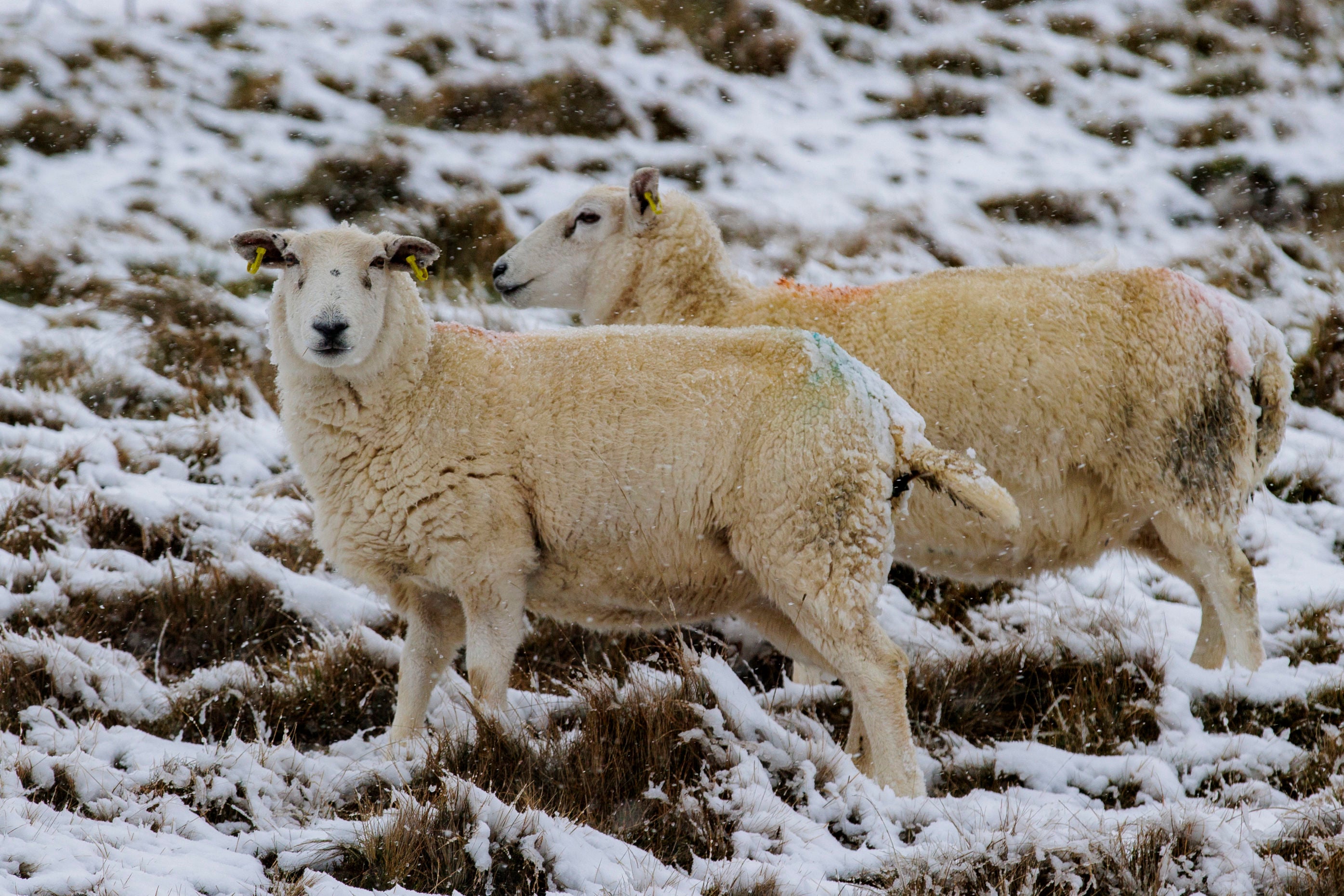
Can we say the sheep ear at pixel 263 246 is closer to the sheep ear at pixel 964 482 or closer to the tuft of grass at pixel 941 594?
the sheep ear at pixel 964 482

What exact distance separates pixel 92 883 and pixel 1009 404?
10.7 feet

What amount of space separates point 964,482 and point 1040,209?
7.50 metres

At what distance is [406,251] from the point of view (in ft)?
13.2

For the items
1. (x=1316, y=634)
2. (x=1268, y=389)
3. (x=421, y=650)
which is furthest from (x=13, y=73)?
(x=1316, y=634)

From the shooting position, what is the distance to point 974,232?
9781 mm

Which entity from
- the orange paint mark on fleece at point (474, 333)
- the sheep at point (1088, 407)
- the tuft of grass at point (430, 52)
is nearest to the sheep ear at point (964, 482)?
the sheep at point (1088, 407)

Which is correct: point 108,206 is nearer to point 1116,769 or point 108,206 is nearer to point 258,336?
point 258,336

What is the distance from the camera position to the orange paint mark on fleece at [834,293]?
15.8ft

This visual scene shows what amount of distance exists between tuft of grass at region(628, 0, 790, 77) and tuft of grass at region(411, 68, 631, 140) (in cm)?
179

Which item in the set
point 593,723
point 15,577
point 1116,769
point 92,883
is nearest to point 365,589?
point 15,577

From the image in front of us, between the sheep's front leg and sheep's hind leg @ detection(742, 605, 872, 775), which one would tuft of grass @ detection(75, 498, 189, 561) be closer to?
the sheep's front leg

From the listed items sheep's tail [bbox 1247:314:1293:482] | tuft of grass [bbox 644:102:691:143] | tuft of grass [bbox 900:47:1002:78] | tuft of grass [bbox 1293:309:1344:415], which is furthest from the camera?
tuft of grass [bbox 900:47:1002:78]

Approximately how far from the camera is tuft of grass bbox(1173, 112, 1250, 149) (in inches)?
453

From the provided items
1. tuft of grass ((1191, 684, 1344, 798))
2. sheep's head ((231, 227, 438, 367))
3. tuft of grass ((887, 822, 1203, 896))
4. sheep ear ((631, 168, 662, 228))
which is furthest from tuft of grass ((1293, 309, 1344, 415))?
sheep's head ((231, 227, 438, 367))
